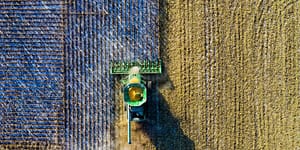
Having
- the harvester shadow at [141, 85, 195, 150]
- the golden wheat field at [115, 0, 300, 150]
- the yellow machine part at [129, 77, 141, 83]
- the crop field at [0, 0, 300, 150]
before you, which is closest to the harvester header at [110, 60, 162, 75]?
the crop field at [0, 0, 300, 150]

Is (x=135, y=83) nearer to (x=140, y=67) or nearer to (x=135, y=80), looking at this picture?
(x=135, y=80)

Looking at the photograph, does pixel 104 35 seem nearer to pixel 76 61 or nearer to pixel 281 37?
pixel 76 61

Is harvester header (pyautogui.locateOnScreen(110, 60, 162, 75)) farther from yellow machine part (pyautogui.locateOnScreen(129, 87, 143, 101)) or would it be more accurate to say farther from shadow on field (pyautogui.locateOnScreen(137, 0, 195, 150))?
yellow machine part (pyautogui.locateOnScreen(129, 87, 143, 101))

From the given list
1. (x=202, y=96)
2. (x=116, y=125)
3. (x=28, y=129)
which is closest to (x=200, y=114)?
(x=202, y=96)

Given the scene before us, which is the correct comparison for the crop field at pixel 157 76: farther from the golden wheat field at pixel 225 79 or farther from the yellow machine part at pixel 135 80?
the yellow machine part at pixel 135 80

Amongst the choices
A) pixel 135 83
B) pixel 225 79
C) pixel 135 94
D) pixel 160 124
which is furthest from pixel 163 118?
pixel 225 79
